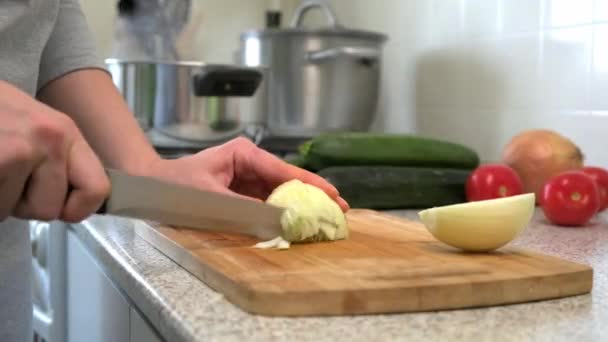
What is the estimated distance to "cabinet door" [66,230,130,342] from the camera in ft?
2.51

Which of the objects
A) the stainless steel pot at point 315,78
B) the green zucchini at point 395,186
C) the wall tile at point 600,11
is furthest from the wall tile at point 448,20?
the green zucchini at point 395,186

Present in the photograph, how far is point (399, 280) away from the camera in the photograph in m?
0.57

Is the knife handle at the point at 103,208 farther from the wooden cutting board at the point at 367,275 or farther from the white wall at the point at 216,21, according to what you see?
the white wall at the point at 216,21

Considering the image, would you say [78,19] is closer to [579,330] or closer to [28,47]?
[28,47]

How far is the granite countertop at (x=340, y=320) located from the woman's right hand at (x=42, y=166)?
10 cm

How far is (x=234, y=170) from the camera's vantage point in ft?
2.90

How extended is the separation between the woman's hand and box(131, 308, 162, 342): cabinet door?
18cm

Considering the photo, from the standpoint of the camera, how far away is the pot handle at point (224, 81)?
1.52 meters

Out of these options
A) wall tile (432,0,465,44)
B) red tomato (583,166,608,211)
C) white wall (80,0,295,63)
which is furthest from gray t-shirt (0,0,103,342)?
white wall (80,0,295,63)

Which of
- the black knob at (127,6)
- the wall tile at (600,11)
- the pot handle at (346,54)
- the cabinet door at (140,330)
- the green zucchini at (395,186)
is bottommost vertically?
the cabinet door at (140,330)

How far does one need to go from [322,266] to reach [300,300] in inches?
3.4

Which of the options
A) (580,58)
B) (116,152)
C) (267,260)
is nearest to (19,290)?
(116,152)

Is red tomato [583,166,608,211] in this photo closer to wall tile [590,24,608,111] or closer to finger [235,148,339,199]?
wall tile [590,24,608,111]

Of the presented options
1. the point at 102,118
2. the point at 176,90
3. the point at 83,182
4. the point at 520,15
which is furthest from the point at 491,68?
the point at 83,182
